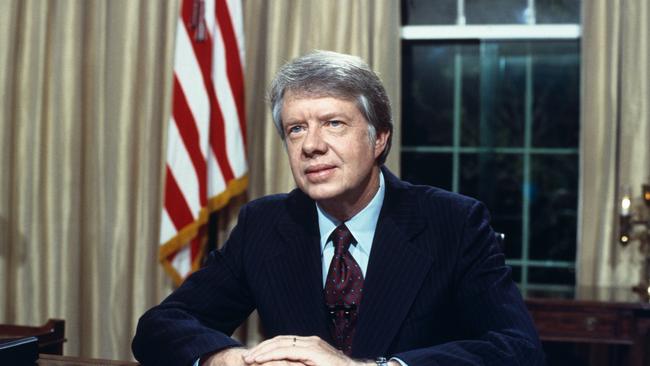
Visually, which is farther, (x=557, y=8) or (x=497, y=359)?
(x=557, y=8)

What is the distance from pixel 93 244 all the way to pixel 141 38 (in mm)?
1146

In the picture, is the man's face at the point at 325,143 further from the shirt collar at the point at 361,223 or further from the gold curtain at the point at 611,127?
the gold curtain at the point at 611,127

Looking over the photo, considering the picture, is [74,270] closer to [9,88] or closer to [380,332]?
[9,88]

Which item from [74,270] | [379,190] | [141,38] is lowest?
[74,270]

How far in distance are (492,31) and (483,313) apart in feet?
9.36

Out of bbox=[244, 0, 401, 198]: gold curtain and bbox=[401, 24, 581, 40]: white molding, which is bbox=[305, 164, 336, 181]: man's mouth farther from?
bbox=[401, 24, 581, 40]: white molding

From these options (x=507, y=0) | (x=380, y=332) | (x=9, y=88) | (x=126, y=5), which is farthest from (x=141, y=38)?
(x=380, y=332)

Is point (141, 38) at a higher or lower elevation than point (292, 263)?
higher

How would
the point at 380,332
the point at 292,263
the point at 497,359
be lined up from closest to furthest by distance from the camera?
the point at 497,359 < the point at 380,332 < the point at 292,263

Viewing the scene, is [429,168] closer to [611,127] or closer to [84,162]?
[611,127]

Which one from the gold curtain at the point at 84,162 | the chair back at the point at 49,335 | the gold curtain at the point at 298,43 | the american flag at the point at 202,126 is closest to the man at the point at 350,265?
the chair back at the point at 49,335

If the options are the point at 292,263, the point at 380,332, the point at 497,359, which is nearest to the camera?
the point at 497,359

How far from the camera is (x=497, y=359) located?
6.01 feet

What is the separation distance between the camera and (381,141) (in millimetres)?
2199
